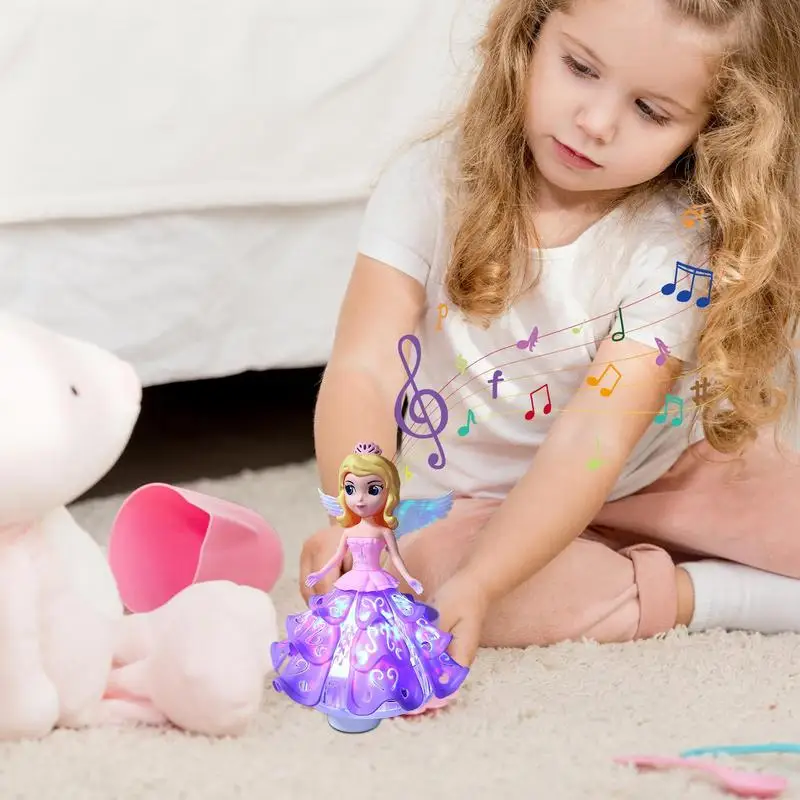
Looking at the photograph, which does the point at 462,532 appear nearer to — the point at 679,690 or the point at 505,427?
the point at 505,427

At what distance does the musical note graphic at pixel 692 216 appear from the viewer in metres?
0.90

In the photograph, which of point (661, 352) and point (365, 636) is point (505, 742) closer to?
point (365, 636)

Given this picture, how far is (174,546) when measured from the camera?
2.89 feet

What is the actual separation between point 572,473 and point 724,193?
8.8 inches

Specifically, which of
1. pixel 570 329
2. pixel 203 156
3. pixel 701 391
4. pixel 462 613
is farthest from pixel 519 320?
pixel 203 156

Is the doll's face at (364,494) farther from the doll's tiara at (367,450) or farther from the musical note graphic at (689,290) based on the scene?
the musical note graphic at (689,290)

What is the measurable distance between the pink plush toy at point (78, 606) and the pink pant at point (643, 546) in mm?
247

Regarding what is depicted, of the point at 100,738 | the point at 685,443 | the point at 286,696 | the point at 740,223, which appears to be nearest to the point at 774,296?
the point at 740,223

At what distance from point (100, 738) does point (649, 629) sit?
424 mm

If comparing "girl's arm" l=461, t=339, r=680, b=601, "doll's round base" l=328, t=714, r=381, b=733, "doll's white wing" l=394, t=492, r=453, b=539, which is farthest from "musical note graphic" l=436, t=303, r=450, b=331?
"doll's round base" l=328, t=714, r=381, b=733

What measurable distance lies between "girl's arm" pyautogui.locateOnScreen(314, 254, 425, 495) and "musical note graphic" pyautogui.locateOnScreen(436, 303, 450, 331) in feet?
0.08

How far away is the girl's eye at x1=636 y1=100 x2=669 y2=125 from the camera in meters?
0.85

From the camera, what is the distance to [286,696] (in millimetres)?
753

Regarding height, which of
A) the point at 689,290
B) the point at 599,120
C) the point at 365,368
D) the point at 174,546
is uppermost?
the point at 599,120
